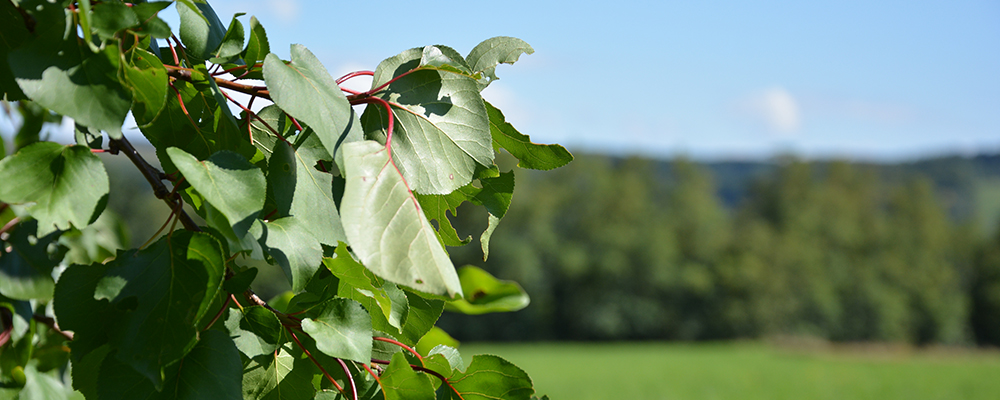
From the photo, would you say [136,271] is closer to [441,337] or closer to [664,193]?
[441,337]

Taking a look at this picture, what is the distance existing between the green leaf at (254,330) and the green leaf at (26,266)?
571mm

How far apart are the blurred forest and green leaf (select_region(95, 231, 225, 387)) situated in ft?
122

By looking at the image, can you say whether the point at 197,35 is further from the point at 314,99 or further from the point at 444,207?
the point at 444,207

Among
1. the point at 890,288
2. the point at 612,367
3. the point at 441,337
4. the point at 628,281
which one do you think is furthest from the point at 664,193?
the point at 441,337

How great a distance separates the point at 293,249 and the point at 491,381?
26 centimetres

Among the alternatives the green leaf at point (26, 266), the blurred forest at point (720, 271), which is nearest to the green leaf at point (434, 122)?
the green leaf at point (26, 266)

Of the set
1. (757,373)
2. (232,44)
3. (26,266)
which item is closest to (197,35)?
(232,44)

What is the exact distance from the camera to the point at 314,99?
0.56 m

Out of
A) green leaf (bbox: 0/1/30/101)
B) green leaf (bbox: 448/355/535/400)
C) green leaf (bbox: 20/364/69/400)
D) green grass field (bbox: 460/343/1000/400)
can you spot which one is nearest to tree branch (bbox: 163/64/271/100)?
green leaf (bbox: 0/1/30/101)

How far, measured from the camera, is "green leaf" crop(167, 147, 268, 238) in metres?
0.50

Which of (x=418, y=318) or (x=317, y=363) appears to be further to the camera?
(x=418, y=318)

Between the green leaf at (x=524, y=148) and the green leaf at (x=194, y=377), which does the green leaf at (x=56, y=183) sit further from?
the green leaf at (x=524, y=148)

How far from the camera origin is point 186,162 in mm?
519

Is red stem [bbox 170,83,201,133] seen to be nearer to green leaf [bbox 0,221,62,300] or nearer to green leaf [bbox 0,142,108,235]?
green leaf [bbox 0,142,108,235]
